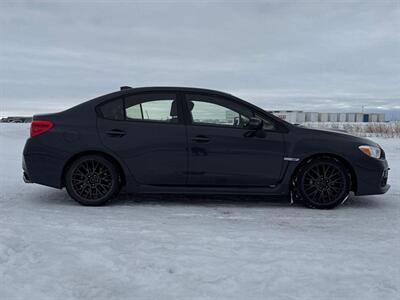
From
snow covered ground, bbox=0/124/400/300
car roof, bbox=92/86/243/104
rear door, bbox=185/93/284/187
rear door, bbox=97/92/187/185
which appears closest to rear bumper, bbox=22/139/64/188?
snow covered ground, bbox=0/124/400/300

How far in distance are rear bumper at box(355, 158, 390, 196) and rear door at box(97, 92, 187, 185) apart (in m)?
2.23

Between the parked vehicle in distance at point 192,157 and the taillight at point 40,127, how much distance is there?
1 centimetres

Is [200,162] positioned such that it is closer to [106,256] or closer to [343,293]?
[106,256]

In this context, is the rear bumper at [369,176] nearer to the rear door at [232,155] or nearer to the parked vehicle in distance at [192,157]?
the parked vehicle in distance at [192,157]

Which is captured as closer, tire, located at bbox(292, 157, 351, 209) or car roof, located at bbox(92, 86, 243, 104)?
tire, located at bbox(292, 157, 351, 209)

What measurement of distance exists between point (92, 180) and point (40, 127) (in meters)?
0.95

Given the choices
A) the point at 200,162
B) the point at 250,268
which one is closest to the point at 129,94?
the point at 200,162

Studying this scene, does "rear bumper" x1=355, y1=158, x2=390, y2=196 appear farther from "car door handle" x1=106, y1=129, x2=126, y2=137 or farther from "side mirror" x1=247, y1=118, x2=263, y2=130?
"car door handle" x1=106, y1=129, x2=126, y2=137

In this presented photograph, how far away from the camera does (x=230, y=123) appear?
522 centimetres

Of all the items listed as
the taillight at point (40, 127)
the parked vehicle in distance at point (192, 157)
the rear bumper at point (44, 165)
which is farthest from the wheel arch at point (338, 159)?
the taillight at point (40, 127)

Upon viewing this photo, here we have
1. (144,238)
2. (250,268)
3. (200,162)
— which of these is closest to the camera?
(250,268)

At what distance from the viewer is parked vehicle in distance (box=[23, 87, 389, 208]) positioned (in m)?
5.12

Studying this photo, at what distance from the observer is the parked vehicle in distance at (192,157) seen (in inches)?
202

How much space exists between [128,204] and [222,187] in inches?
48.7
